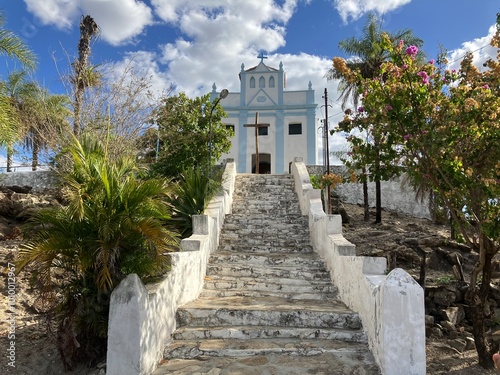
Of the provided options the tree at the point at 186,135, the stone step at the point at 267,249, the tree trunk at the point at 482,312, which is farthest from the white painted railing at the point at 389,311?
the tree at the point at 186,135

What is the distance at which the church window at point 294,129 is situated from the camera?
25203 mm

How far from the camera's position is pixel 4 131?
8062 mm

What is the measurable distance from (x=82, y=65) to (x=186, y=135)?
4.19 metres

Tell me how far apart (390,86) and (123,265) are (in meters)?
4.38

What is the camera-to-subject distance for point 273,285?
614cm

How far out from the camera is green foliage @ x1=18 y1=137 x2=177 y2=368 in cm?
426

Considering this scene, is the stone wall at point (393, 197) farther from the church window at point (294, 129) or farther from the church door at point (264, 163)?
the church door at point (264, 163)

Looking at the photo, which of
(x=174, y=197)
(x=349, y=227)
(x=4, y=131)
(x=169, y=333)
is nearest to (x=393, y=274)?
(x=169, y=333)

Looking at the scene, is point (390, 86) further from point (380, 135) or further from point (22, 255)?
point (22, 255)

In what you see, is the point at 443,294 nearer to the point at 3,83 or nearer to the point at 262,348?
the point at 262,348

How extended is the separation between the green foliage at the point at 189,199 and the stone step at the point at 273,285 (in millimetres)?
2254

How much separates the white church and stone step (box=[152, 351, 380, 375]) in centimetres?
2080

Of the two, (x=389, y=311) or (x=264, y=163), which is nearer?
(x=389, y=311)

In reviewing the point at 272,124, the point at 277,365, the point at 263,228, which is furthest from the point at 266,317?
the point at 272,124
